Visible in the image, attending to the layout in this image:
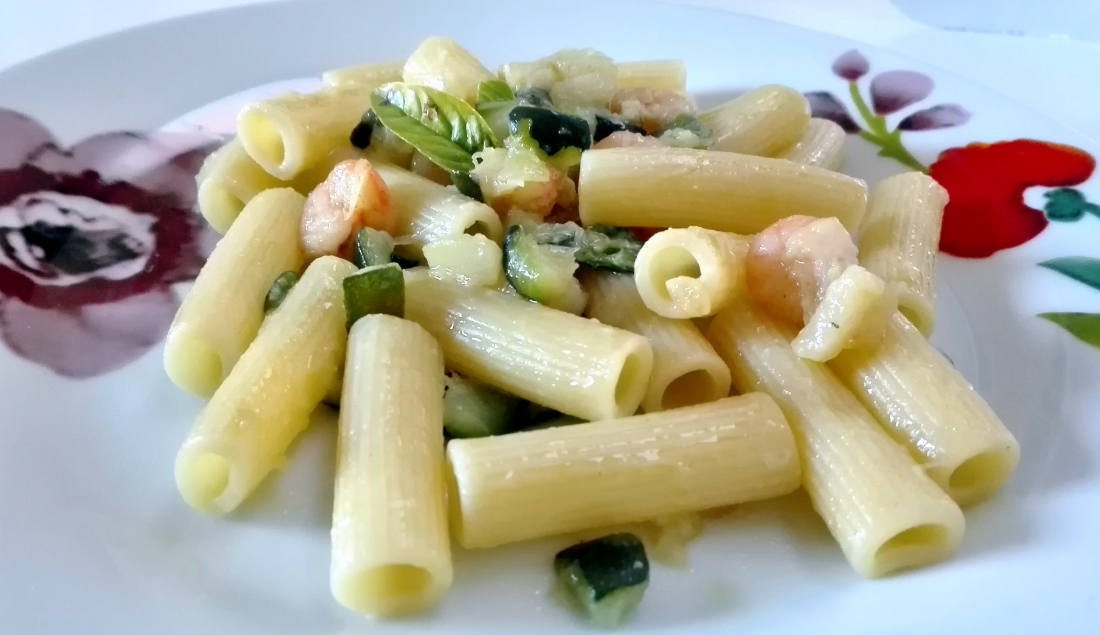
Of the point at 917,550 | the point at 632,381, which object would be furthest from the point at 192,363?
the point at 917,550

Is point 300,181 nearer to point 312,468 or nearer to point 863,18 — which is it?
point 312,468

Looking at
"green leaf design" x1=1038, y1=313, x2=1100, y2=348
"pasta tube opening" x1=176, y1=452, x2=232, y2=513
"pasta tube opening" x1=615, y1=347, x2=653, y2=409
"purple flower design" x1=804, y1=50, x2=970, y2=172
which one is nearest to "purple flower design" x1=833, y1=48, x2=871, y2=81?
"purple flower design" x1=804, y1=50, x2=970, y2=172

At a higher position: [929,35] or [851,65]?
[851,65]

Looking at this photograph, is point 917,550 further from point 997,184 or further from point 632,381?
point 997,184

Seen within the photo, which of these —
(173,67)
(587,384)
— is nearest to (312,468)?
(587,384)

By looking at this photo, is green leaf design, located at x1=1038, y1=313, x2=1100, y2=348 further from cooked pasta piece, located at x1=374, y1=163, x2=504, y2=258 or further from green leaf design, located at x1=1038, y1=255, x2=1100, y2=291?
cooked pasta piece, located at x1=374, y1=163, x2=504, y2=258

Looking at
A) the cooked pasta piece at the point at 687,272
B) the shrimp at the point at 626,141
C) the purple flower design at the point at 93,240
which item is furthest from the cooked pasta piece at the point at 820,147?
the purple flower design at the point at 93,240
